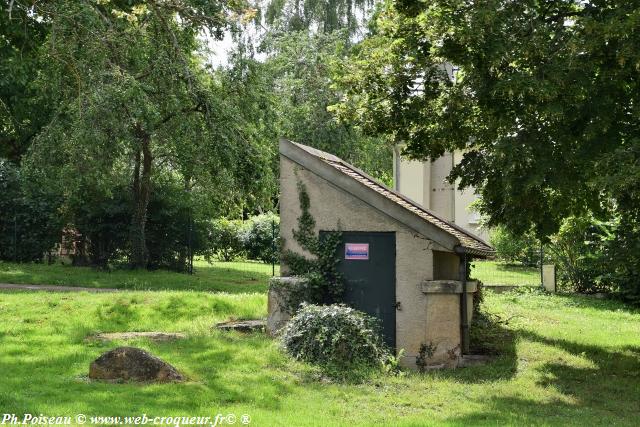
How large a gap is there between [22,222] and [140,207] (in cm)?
418

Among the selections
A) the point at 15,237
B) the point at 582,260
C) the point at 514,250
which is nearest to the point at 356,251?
the point at 582,260

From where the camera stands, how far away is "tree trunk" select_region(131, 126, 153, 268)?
2464 centimetres

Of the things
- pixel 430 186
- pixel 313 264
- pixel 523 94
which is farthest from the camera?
pixel 430 186

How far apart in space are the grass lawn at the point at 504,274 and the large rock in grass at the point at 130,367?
53.5 ft

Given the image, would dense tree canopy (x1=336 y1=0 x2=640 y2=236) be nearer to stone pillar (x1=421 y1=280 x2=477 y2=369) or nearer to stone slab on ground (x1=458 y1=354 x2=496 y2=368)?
stone pillar (x1=421 y1=280 x2=477 y2=369)

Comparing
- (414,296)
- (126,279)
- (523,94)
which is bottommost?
(414,296)

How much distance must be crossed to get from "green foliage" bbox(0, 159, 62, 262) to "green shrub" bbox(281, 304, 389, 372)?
15337 mm

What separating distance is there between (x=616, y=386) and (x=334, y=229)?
207 inches

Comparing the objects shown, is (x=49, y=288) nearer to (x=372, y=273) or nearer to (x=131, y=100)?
(x=131, y=100)

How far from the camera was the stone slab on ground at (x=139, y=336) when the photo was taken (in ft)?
43.8

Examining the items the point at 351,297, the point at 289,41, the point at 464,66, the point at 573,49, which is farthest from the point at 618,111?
the point at 289,41

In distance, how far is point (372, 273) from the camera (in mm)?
13867

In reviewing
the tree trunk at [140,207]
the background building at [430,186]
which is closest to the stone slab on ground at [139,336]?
the tree trunk at [140,207]

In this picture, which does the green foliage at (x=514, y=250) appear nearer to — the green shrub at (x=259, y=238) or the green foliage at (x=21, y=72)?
the green shrub at (x=259, y=238)
